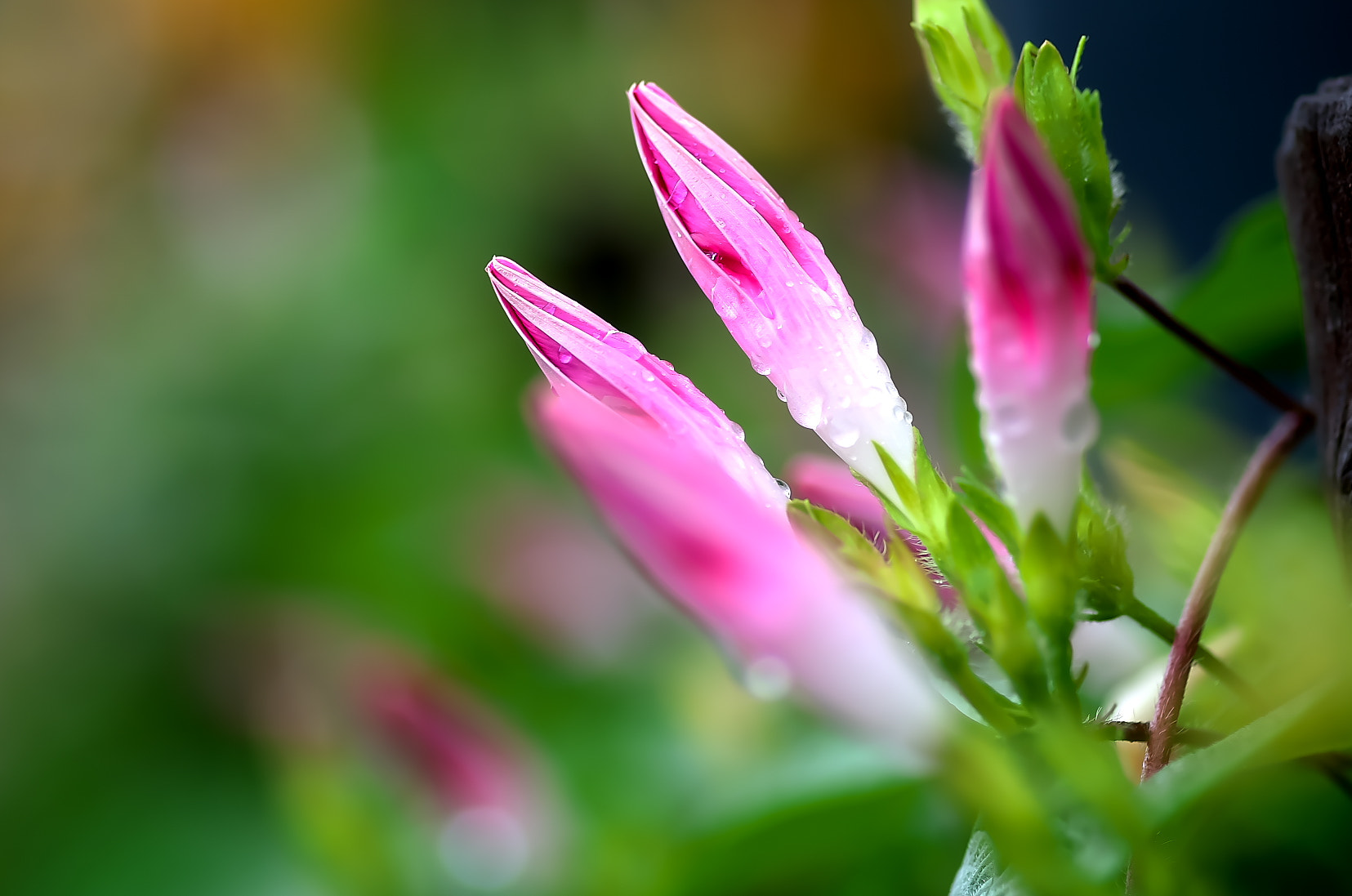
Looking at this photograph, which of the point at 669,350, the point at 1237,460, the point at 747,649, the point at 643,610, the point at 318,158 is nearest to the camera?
the point at 747,649

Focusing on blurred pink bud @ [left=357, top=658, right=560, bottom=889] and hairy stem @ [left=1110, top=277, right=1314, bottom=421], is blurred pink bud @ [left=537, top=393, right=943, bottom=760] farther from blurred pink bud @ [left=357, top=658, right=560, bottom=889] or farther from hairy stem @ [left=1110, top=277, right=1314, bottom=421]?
blurred pink bud @ [left=357, top=658, right=560, bottom=889]

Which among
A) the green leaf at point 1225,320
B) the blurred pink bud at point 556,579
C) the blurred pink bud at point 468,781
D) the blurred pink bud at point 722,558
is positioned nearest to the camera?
the blurred pink bud at point 722,558

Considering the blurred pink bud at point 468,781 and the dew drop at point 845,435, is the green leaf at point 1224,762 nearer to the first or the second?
the dew drop at point 845,435

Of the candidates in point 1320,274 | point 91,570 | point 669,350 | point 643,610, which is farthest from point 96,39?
point 1320,274

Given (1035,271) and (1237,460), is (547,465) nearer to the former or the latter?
(1237,460)

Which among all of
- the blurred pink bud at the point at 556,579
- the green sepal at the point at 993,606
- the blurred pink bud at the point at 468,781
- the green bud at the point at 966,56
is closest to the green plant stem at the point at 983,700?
the green sepal at the point at 993,606

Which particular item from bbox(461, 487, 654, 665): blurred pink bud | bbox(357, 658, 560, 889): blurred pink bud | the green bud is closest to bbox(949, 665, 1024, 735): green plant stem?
the green bud
